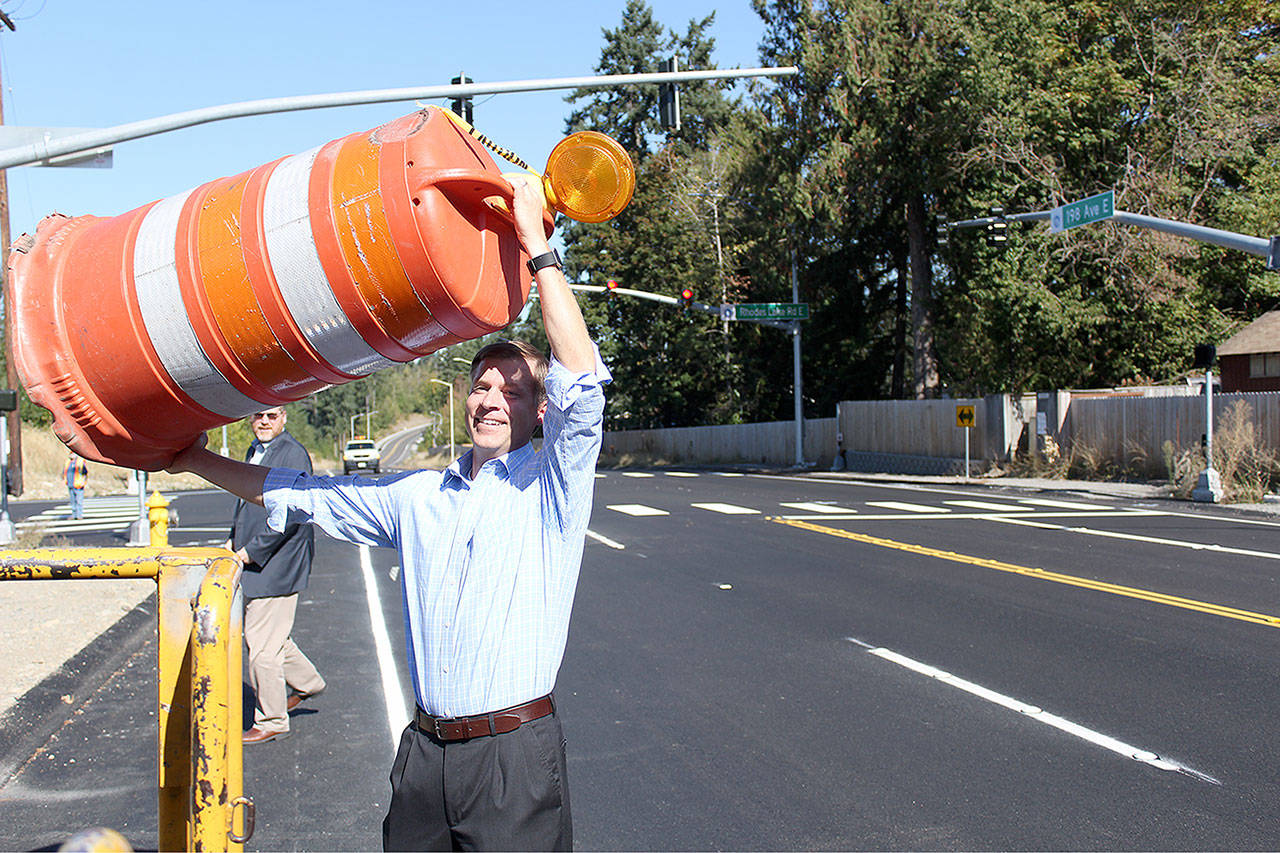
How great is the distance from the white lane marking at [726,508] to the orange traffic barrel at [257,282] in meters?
16.5

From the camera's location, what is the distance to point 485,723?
2.65 metres

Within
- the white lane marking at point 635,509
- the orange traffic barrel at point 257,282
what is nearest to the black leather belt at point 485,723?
the orange traffic barrel at point 257,282

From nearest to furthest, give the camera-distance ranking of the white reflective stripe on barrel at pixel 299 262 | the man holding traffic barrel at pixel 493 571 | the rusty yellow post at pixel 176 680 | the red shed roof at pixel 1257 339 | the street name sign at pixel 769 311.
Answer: the rusty yellow post at pixel 176 680 → the white reflective stripe on barrel at pixel 299 262 → the man holding traffic barrel at pixel 493 571 → the red shed roof at pixel 1257 339 → the street name sign at pixel 769 311

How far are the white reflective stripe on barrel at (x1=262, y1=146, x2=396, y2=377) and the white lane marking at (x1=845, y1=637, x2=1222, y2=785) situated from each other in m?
4.68

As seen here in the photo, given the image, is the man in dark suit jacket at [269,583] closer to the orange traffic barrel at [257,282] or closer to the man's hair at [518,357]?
the man's hair at [518,357]

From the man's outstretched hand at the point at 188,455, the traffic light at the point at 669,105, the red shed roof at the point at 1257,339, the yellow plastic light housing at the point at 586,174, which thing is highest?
the traffic light at the point at 669,105

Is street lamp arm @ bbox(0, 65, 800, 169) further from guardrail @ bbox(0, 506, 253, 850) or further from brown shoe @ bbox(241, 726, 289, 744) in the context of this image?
guardrail @ bbox(0, 506, 253, 850)

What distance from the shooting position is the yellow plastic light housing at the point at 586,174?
8.58 ft

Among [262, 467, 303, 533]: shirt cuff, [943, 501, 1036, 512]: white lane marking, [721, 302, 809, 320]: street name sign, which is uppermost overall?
[721, 302, 809, 320]: street name sign

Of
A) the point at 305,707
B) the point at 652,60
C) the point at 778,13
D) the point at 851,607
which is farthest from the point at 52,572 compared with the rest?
the point at 652,60

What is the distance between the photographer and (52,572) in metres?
2.33

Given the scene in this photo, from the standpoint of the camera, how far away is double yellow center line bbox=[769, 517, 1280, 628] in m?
8.81

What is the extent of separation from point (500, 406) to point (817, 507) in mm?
17348

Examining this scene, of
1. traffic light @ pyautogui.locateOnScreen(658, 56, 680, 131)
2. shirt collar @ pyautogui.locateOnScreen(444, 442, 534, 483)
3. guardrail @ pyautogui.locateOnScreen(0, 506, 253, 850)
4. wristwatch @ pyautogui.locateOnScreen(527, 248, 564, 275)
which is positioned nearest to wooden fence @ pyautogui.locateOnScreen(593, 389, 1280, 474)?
traffic light @ pyautogui.locateOnScreen(658, 56, 680, 131)
